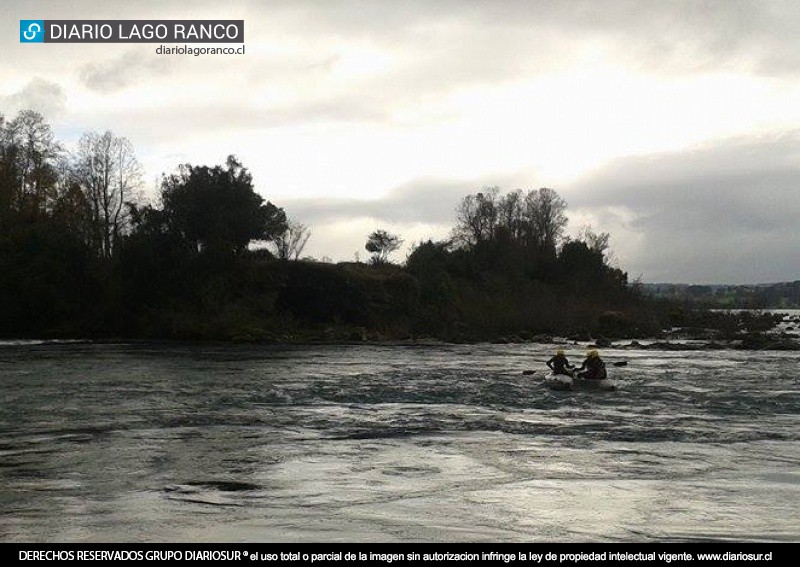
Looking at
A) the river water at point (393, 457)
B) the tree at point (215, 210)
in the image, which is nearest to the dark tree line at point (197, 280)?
the tree at point (215, 210)

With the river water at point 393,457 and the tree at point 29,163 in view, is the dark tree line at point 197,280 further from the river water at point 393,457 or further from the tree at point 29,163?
the river water at point 393,457

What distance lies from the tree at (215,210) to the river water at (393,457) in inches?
1410

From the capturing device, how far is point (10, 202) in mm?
74500

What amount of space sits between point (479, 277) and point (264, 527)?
270ft

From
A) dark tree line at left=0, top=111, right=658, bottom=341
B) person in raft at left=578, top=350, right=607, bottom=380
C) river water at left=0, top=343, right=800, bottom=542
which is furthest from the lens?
dark tree line at left=0, top=111, right=658, bottom=341

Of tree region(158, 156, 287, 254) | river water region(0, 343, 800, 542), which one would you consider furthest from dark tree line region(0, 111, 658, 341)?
river water region(0, 343, 800, 542)

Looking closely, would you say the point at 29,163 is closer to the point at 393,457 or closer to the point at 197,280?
the point at 197,280

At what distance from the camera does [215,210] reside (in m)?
71.8

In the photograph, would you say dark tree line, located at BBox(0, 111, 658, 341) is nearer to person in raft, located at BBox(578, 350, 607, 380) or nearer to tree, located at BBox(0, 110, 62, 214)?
tree, located at BBox(0, 110, 62, 214)

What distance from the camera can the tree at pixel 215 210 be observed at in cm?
7162

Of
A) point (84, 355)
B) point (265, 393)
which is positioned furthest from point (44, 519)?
point (84, 355)

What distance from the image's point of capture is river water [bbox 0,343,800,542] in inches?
456

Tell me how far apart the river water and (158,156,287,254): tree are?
35.8 metres

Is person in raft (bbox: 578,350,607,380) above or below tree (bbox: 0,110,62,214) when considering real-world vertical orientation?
below
